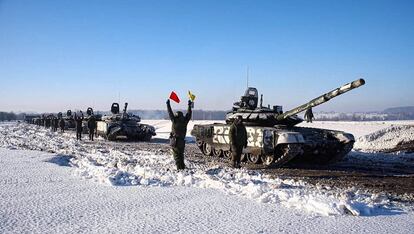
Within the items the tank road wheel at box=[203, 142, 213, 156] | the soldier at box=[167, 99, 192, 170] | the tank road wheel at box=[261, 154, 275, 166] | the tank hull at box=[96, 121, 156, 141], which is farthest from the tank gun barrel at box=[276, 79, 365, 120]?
the tank hull at box=[96, 121, 156, 141]

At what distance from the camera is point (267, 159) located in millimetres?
13688

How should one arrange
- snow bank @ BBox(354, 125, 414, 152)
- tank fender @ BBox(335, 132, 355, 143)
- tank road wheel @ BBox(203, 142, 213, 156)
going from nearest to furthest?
tank fender @ BBox(335, 132, 355, 143)
tank road wheel @ BBox(203, 142, 213, 156)
snow bank @ BBox(354, 125, 414, 152)

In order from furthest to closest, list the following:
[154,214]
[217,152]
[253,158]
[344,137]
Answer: [217,152]
[253,158]
[344,137]
[154,214]

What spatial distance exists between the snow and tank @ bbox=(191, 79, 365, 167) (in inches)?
240

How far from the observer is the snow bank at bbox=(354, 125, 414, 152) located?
22.3 metres

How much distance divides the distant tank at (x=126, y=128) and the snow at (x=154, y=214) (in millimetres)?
17877

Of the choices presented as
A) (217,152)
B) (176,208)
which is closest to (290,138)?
(217,152)

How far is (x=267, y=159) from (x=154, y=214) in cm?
890

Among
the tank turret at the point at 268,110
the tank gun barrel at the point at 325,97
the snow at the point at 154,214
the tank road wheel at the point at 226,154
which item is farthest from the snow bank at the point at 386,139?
the snow at the point at 154,214

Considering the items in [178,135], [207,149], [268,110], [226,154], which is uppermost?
[268,110]

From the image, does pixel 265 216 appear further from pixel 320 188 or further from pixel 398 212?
pixel 320 188

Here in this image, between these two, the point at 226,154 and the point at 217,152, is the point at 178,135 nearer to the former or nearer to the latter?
the point at 226,154

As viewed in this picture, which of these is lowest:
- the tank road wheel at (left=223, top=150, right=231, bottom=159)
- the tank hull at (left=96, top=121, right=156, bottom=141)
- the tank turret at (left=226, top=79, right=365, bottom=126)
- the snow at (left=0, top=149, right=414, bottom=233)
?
the tank road wheel at (left=223, top=150, right=231, bottom=159)

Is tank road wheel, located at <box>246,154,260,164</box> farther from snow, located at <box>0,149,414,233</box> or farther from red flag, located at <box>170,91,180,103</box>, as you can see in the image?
snow, located at <box>0,149,414,233</box>
